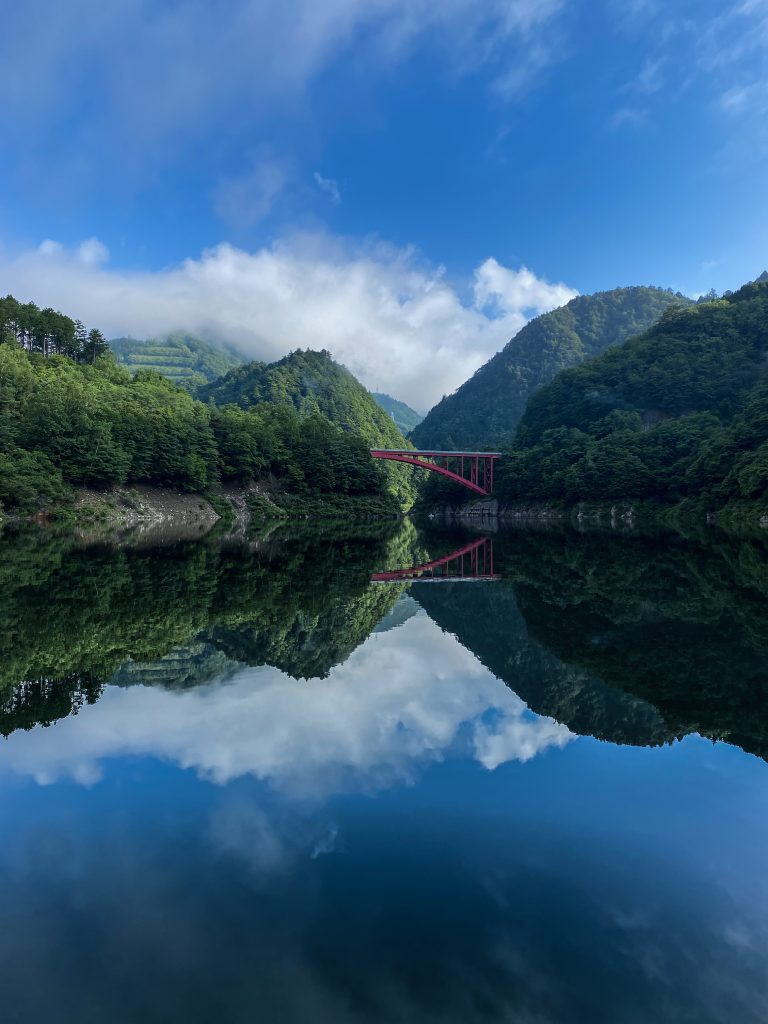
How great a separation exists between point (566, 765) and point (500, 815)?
1398 mm

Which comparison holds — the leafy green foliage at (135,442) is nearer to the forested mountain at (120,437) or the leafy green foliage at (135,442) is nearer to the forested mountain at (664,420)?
the forested mountain at (120,437)

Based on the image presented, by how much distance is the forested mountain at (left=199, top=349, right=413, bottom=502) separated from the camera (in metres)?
163

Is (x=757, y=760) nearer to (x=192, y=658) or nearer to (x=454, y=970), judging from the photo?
(x=454, y=970)

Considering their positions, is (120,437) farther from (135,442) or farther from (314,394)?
(314,394)

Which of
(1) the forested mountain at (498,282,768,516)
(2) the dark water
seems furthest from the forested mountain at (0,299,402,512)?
(2) the dark water

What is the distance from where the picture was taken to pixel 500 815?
5.00 m

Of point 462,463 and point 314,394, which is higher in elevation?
point 314,394

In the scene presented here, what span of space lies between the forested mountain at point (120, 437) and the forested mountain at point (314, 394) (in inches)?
2592

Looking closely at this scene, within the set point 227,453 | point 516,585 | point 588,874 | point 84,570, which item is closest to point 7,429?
point 227,453

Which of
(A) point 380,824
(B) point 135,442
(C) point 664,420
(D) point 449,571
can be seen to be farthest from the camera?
(C) point 664,420

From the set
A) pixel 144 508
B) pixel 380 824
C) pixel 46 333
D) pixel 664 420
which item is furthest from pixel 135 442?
pixel 664 420

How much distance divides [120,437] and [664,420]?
73.4 metres

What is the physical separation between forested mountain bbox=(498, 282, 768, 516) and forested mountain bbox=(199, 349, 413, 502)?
6041 cm

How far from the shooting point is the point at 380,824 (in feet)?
15.8
